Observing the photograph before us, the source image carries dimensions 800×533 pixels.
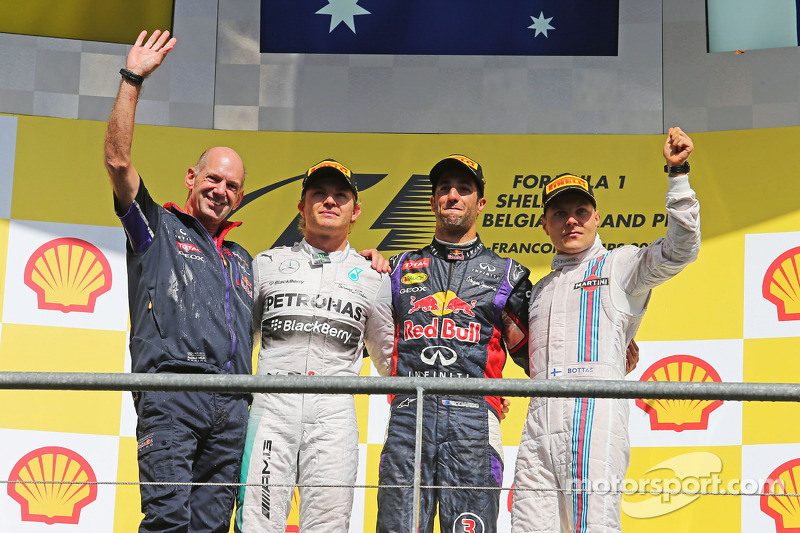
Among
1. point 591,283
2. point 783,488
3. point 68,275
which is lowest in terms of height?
point 783,488

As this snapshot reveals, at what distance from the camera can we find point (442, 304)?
10.0 ft

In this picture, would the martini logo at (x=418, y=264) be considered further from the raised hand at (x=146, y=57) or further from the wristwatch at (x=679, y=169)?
the raised hand at (x=146, y=57)

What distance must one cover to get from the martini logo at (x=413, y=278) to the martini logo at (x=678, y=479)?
161 cm

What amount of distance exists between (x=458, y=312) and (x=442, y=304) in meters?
0.06

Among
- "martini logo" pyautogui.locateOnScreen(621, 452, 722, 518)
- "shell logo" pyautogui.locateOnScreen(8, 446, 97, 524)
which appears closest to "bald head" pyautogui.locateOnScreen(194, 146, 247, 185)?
"shell logo" pyautogui.locateOnScreen(8, 446, 97, 524)

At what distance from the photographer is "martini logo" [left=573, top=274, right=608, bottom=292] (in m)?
2.98

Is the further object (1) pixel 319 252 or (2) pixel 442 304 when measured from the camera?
(1) pixel 319 252

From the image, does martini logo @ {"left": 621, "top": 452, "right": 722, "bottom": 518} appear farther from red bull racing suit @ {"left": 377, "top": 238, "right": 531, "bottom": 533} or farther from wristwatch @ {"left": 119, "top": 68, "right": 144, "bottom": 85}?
wristwatch @ {"left": 119, "top": 68, "right": 144, "bottom": 85}

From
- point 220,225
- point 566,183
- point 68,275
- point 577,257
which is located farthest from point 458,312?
point 68,275

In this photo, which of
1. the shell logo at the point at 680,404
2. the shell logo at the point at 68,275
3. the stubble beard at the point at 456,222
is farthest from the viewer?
the shell logo at the point at 68,275

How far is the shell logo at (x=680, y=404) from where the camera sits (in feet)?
14.1

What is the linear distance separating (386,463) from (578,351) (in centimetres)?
63

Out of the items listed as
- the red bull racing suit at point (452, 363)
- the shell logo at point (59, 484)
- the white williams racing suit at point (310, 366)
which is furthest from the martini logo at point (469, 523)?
the shell logo at point (59, 484)

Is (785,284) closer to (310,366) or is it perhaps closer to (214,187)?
(310,366)
